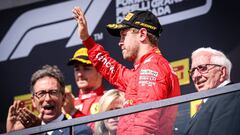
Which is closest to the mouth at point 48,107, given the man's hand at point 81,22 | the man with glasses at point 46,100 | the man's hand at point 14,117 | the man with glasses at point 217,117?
the man with glasses at point 46,100

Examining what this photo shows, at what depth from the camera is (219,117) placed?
5844 millimetres

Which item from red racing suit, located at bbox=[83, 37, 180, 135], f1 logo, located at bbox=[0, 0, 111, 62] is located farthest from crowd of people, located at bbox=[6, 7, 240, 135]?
f1 logo, located at bbox=[0, 0, 111, 62]

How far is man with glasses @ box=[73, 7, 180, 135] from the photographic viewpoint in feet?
19.9

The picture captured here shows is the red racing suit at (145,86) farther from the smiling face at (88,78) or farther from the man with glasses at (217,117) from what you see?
the smiling face at (88,78)

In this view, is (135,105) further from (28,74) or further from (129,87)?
(28,74)

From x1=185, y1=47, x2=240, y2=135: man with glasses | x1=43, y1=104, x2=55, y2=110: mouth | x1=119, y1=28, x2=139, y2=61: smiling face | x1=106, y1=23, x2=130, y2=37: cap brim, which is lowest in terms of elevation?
x1=185, y1=47, x2=240, y2=135: man with glasses

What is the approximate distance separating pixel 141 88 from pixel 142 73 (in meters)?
0.13

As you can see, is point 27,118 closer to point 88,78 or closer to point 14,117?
point 14,117

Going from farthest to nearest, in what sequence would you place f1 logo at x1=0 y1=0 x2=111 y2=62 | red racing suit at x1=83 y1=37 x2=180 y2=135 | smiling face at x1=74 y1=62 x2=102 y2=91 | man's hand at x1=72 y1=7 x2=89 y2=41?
f1 logo at x1=0 y1=0 x2=111 y2=62 → smiling face at x1=74 y1=62 x2=102 y2=91 → man's hand at x1=72 y1=7 x2=89 y2=41 → red racing suit at x1=83 y1=37 x2=180 y2=135

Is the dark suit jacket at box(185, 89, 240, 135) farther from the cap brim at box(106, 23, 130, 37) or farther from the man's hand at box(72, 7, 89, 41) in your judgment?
the man's hand at box(72, 7, 89, 41)

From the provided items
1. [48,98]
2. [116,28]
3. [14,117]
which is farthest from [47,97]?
[116,28]

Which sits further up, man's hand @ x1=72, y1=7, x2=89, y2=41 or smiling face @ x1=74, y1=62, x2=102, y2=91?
man's hand @ x1=72, y1=7, x2=89, y2=41

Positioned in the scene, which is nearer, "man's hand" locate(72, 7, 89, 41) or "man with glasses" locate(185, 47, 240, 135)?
"man with glasses" locate(185, 47, 240, 135)

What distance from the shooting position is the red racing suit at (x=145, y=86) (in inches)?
238
